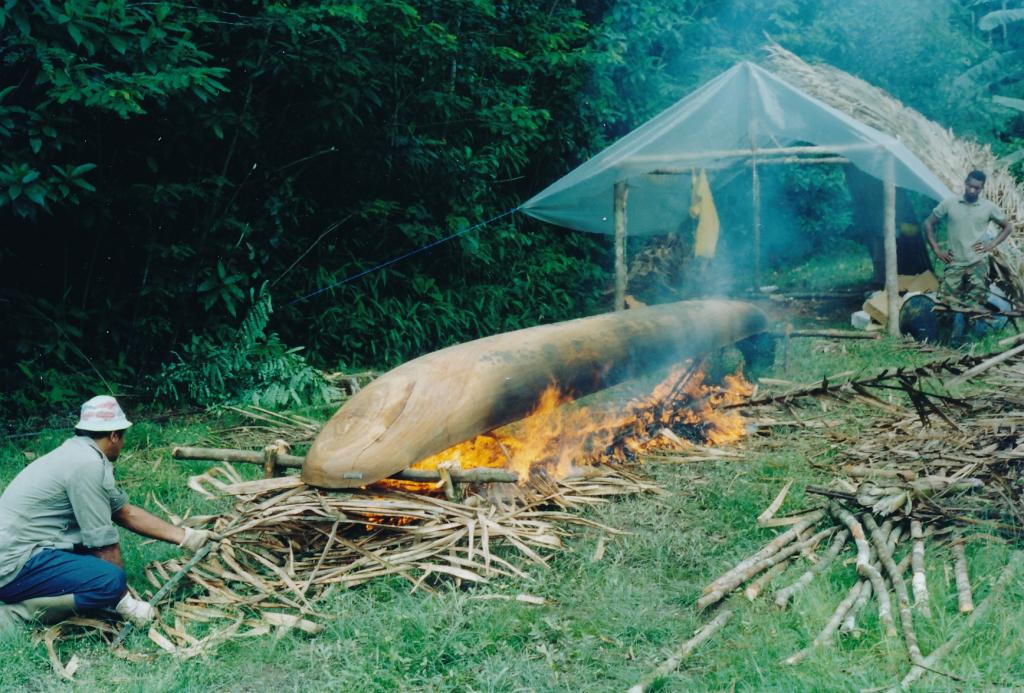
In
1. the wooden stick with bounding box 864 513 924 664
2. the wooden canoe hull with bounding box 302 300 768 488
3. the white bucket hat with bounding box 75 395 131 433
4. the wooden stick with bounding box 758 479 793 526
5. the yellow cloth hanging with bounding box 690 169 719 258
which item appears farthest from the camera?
the yellow cloth hanging with bounding box 690 169 719 258

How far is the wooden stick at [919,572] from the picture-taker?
148 inches

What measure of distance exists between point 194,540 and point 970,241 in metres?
9.08

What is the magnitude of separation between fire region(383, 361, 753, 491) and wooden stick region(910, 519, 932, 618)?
7.33ft

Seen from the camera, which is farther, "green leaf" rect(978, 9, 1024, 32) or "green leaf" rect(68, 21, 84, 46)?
"green leaf" rect(978, 9, 1024, 32)

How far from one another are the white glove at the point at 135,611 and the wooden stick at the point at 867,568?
341 cm

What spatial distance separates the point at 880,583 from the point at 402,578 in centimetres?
233

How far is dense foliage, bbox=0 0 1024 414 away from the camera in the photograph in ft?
21.7

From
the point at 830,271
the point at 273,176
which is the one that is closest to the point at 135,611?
the point at 273,176

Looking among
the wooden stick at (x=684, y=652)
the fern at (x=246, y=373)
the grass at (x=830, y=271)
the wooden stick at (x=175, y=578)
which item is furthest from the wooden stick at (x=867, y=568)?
the grass at (x=830, y=271)

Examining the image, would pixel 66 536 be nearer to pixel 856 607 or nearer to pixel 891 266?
pixel 856 607

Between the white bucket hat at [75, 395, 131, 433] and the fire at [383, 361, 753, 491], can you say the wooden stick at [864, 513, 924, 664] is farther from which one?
the white bucket hat at [75, 395, 131, 433]

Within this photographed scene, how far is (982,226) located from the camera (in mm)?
9766

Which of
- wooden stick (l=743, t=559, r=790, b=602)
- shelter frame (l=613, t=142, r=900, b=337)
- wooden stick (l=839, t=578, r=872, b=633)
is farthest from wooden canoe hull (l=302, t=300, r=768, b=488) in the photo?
shelter frame (l=613, t=142, r=900, b=337)

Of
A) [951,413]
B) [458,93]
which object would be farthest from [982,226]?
[458,93]
